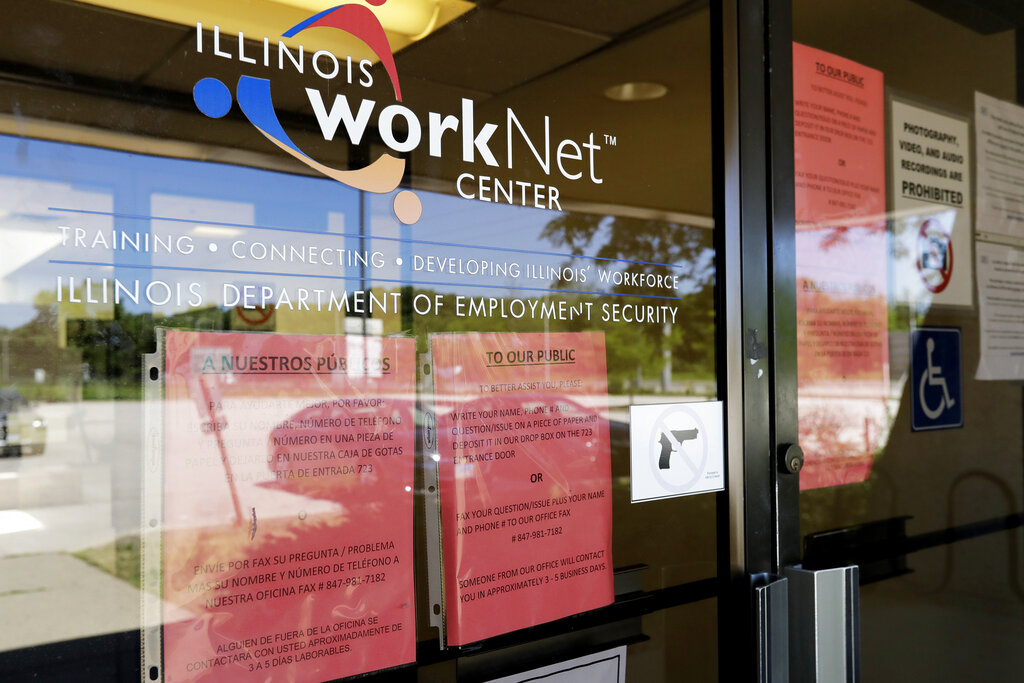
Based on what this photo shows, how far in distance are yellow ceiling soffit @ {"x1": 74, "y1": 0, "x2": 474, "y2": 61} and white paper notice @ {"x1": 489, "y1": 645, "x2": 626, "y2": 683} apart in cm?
97

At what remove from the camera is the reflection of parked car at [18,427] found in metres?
0.87

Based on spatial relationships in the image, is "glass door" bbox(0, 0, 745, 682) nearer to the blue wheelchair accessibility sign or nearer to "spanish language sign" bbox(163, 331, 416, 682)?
"spanish language sign" bbox(163, 331, 416, 682)

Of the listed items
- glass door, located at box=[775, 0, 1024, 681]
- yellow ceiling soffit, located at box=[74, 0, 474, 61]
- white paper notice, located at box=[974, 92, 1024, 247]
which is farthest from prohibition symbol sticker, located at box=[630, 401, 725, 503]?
white paper notice, located at box=[974, 92, 1024, 247]

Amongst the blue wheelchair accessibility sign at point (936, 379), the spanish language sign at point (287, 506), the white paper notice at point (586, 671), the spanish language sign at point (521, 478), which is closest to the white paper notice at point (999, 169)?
the blue wheelchair accessibility sign at point (936, 379)

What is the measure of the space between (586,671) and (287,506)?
24.3 inches

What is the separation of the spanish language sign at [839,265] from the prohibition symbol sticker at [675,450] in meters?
0.26

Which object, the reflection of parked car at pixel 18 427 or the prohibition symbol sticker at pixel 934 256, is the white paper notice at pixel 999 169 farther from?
the reflection of parked car at pixel 18 427

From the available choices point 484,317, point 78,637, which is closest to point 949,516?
point 484,317

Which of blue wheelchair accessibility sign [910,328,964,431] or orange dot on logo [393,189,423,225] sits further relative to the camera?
blue wheelchair accessibility sign [910,328,964,431]

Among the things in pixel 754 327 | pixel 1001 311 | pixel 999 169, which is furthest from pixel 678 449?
pixel 999 169

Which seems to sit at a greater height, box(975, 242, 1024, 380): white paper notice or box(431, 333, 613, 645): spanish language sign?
box(975, 242, 1024, 380): white paper notice

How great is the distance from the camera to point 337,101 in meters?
1.11

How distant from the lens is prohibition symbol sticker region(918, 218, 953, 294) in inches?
76.0

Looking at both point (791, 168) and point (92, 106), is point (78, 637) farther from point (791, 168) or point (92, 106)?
point (791, 168)
